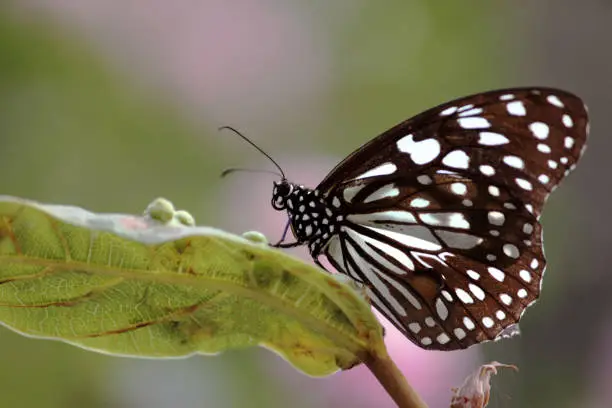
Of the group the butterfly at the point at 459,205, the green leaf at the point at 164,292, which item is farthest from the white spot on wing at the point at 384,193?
the green leaf at the point at 164,292

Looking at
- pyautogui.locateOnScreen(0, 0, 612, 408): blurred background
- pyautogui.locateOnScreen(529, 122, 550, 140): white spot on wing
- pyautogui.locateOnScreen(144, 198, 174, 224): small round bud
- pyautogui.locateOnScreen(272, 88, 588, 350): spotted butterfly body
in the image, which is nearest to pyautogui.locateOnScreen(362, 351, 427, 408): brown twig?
pyautogui.locateOnScreen(144, 198, 174, 224): small round bud

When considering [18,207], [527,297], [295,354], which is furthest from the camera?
[527,297]

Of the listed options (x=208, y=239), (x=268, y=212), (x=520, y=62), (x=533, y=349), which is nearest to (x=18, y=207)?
(x=208, y=239)

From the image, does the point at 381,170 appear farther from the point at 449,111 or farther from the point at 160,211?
the point at 160,211

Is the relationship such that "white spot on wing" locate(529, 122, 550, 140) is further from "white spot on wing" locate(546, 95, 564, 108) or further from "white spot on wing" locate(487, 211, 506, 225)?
"white spot on wing" locate(487, 211, 506, 225)

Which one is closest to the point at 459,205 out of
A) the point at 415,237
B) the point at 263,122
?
the point at 415,237

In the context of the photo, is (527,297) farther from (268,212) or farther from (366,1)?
(366,1)

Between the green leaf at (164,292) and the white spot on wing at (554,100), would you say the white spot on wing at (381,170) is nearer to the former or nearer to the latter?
the white spot on wing at (554,100)
